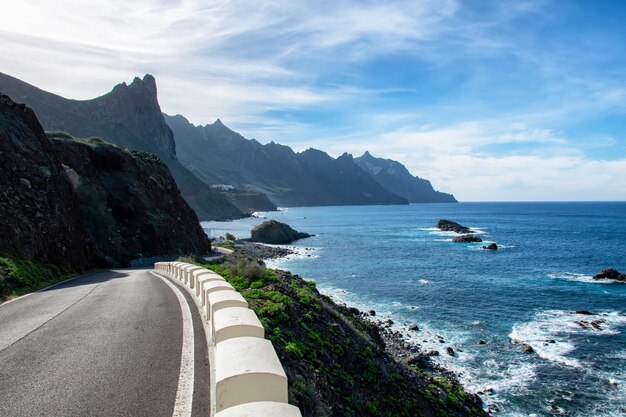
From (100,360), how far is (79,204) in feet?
106

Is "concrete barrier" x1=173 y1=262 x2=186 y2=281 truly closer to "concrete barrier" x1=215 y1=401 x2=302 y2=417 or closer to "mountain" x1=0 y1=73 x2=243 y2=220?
"concrete barrier" x1=215 y1=401 x2=302 y2=417

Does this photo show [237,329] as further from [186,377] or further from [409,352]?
[409,352]

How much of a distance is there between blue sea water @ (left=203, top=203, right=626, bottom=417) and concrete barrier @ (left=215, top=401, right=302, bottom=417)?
19.7m

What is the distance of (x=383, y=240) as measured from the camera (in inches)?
3634

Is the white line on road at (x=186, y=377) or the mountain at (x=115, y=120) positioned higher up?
the mountain at (x=115, y=120)

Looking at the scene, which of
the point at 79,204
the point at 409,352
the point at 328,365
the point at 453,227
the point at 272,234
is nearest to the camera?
the point at 328,365

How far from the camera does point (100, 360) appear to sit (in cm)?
746

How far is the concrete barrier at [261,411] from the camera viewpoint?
4.12m

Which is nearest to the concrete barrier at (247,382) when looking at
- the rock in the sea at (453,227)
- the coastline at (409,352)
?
the coastline at (409,352)

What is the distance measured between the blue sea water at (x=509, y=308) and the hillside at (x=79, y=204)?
18777mm

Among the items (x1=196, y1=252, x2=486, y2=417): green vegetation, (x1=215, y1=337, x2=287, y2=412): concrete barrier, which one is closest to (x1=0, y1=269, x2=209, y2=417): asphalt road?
(x1=215, y1=337, x2=287, y2=412): concrete barrier

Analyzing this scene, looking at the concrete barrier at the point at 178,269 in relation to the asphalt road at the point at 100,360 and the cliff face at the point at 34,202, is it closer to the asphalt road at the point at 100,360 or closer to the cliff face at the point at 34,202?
the asphalt road at the point at 100,360

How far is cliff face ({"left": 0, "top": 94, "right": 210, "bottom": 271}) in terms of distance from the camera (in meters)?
23.3

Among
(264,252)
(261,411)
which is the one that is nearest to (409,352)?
(261,411)
